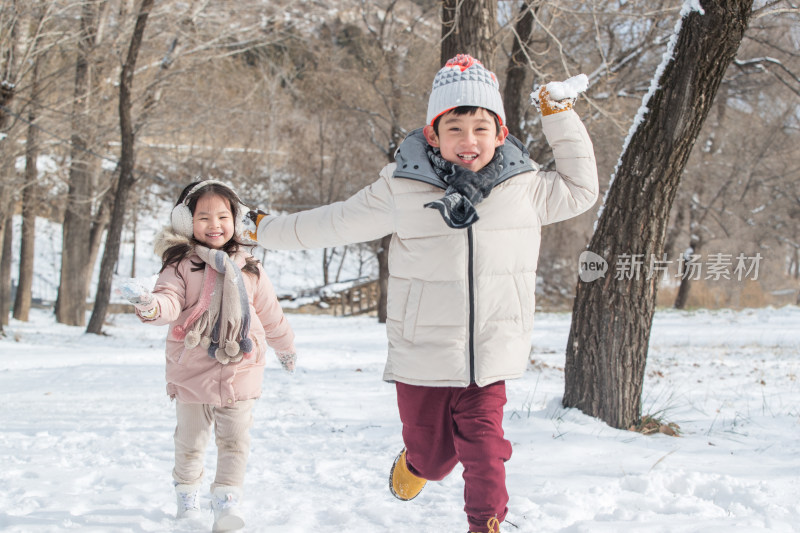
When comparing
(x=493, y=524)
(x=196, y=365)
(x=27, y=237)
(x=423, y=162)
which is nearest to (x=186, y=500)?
(x=196, y=365)

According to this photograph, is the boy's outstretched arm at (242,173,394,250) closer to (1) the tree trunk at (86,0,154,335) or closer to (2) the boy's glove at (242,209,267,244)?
(2) the boy's glove at (242,209,267,244)

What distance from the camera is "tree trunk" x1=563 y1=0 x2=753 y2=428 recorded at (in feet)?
15.0

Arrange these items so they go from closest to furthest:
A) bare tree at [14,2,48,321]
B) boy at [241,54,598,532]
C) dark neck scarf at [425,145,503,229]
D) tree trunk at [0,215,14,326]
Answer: dark neck scarf at [425,145,503,229] → boy at [241,54,598,532] → bare tree at [14,2,48,321] → tree trunk at [0,215,14,326]

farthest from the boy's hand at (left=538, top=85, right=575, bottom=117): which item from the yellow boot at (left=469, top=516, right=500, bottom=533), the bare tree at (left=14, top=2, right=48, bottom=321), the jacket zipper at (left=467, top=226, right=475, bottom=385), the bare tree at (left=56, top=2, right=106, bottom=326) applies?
the bare tree at (left=56, top=2, right=106, bottom=326)

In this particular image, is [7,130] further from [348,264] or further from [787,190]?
[787,190]

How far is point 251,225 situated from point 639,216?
9.47 ft

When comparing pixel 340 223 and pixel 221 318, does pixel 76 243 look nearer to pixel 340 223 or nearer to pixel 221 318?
pixel 221 318

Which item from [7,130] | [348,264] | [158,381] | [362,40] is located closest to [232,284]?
[158,381]

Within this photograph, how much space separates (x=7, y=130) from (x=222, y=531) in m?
11.7

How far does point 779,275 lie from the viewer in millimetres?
28844

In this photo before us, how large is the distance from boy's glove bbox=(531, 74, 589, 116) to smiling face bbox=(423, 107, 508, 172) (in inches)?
9.2

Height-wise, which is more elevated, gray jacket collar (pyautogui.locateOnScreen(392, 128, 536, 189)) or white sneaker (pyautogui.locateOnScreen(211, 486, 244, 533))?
gray jacket collar (pyautogui.locateOnScreen(392, 128, 536, 189))

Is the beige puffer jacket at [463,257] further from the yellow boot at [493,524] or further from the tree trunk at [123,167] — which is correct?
the tree trunk at [123,167]

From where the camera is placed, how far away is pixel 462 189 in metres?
2.70
